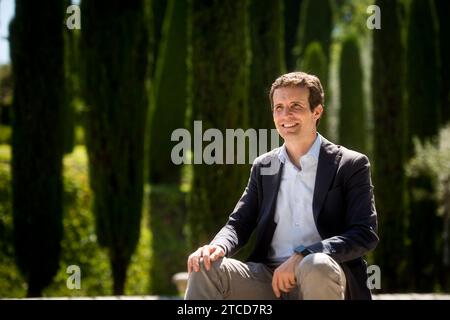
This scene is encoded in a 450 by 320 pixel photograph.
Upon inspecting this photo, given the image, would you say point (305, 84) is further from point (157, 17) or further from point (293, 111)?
point (157, 17)

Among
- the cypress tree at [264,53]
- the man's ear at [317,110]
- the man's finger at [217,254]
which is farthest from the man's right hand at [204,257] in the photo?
the cypress tree at [264,53]

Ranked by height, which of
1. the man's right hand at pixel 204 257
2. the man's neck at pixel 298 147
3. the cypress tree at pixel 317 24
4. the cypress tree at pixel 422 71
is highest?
the cypress tree at pixel 317 24

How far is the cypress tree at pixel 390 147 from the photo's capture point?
8375mm

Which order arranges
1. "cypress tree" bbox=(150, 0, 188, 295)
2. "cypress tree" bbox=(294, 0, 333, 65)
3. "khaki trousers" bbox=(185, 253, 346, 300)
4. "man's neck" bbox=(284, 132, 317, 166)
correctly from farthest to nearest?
"cypress tree" bbox=(294, 0, 333, 65) < "cypress tree" bbox=(150, 0, 188, 295) < "man's neck" bbox=(284, 132, 317, 166) < "khaki trousers" bbox=(185, 253, 346, 300)

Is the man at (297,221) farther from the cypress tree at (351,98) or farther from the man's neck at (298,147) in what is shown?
the cypress tree at (351,98)

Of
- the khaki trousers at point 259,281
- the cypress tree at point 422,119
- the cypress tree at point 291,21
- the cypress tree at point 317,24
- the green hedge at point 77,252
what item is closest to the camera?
the khaki trousers at point 259,281

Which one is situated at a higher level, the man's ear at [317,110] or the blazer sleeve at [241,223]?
the man's ear at [317,110]

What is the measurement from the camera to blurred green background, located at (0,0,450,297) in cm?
716

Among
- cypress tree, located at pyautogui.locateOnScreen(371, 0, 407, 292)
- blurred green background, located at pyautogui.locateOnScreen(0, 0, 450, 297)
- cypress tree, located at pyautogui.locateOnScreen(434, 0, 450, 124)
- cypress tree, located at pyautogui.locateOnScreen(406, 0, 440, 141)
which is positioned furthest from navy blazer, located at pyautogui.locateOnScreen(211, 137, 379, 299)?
cypress tree, located at pyautogui.locateOnScreen(434, 0, 450, 124)

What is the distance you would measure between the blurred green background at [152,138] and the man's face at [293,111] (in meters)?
3.69

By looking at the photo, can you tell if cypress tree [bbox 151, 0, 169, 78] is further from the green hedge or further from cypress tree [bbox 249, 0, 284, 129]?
cypress tree [bbox 249, 0, 284, 129]

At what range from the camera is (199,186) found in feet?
23.7

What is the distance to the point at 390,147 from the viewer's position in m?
8.42

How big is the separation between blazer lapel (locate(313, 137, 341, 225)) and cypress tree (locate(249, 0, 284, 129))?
17.6 feet
